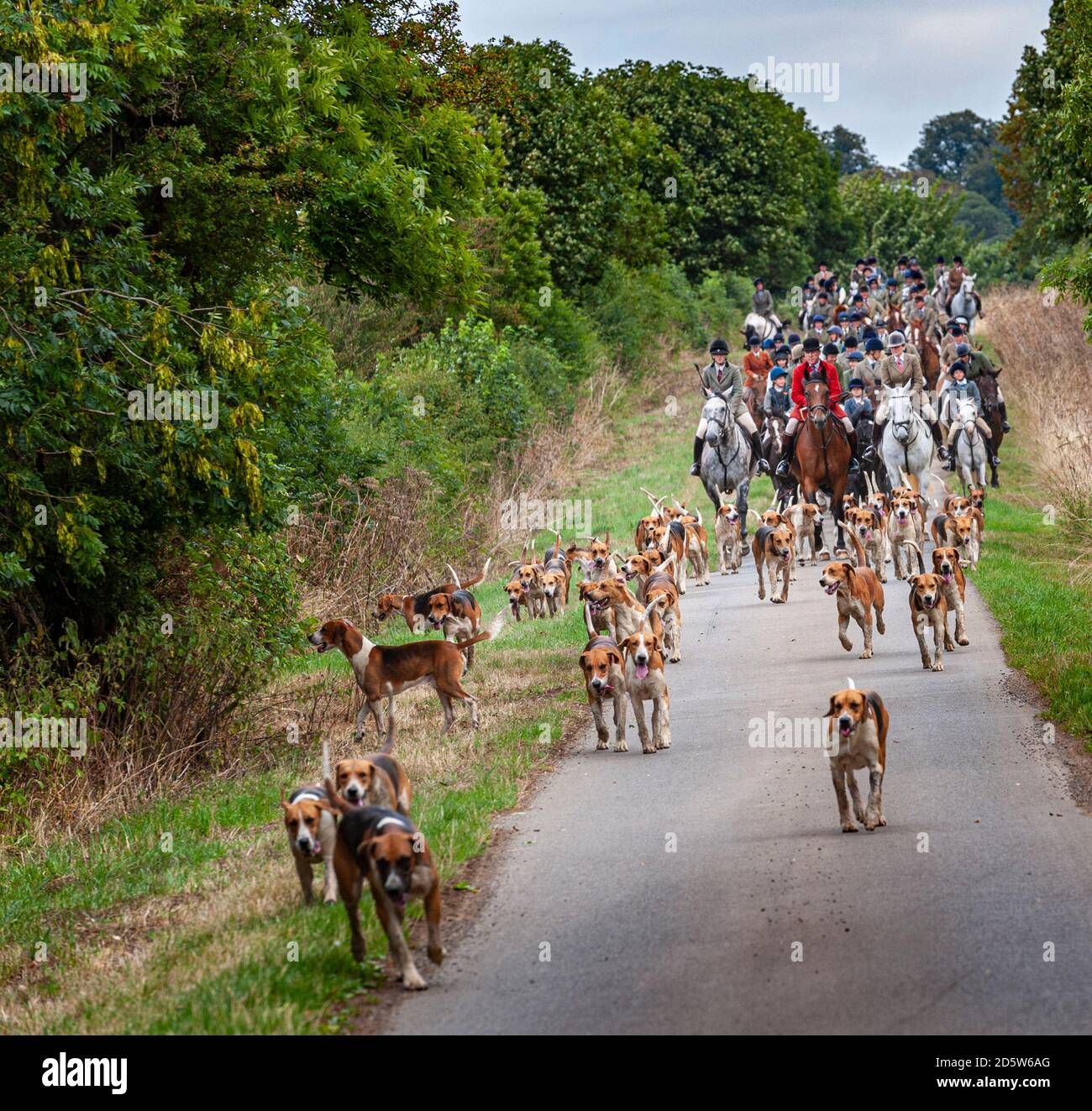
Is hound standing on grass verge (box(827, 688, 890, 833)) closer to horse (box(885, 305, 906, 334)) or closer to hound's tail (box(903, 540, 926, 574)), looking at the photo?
hound's tail (box(903, 540, 926, 574))

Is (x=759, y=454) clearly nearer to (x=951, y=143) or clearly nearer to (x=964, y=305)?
(x=964, y=305)

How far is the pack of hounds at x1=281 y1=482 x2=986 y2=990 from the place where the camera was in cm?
706

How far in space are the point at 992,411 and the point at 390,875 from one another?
2579 cm

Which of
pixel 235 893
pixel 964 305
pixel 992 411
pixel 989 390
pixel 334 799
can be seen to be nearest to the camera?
pixel 334 799

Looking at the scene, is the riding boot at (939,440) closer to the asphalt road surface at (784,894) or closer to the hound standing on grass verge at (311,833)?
the asphalt road surface at (784,894)

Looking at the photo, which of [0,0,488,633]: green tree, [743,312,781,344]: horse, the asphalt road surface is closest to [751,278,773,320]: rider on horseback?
[743,312,781,344]: horse

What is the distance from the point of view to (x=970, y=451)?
26.8 meters

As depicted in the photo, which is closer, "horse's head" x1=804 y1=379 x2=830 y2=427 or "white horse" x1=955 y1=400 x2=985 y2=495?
"horse's head" x1=804 y1=379 x2=830 y2=427

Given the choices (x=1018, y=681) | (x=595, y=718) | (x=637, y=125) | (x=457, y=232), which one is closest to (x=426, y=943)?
(x=595, y=718)

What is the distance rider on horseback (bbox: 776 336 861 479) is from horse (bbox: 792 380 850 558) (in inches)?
6.5

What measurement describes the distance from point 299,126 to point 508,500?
12881 millimetres

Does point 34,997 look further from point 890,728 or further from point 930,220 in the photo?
point 930,220

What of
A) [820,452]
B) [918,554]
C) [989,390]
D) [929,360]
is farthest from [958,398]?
[918,554]

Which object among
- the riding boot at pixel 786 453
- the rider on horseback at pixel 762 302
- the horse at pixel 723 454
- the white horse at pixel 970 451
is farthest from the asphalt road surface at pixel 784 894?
the rider on horseback at pixel 762 302
